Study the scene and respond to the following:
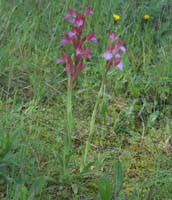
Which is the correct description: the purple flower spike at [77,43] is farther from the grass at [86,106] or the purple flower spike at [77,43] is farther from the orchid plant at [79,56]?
the grass at [86,106]

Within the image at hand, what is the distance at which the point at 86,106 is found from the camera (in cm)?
271

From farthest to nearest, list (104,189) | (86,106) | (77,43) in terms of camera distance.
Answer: (86,106) → (77,43) → (104,189)

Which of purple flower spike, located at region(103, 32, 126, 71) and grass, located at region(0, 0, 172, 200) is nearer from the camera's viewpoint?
purple flower spike, located at region(103, 32, 126, 71)

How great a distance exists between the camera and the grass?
82.5 inches

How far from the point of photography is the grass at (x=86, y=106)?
2.10 meters

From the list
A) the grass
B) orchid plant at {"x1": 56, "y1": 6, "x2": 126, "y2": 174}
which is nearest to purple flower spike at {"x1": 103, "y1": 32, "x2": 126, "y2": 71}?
orchid plant at {"x1": 56, "y1": 6, "x2": 126, "y2": 174}

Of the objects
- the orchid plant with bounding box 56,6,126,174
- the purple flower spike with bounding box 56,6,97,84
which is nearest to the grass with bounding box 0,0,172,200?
the orchid plant with bounding box 56,6,126,174

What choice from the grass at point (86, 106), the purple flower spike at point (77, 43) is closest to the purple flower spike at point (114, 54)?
the purple flower spike at point (77, 43)

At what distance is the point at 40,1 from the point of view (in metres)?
3.47

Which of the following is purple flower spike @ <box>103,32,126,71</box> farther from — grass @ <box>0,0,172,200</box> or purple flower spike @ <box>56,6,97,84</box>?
grass @ <box>0,0,172,200</box>

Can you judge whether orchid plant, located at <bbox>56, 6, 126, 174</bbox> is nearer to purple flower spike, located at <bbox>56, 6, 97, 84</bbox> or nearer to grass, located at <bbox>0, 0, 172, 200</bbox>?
purple flower spike, located at <bbox>56, 6, 97, 84</bbox>

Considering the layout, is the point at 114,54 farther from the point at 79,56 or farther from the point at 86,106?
the point at 86,106

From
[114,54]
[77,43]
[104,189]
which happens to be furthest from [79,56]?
[104,189]

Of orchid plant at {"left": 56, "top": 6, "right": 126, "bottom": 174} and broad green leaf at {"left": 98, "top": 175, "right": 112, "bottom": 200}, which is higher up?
orchid plant at {"left": 56, "top": 6, "right": 126, "bottom": 174}
